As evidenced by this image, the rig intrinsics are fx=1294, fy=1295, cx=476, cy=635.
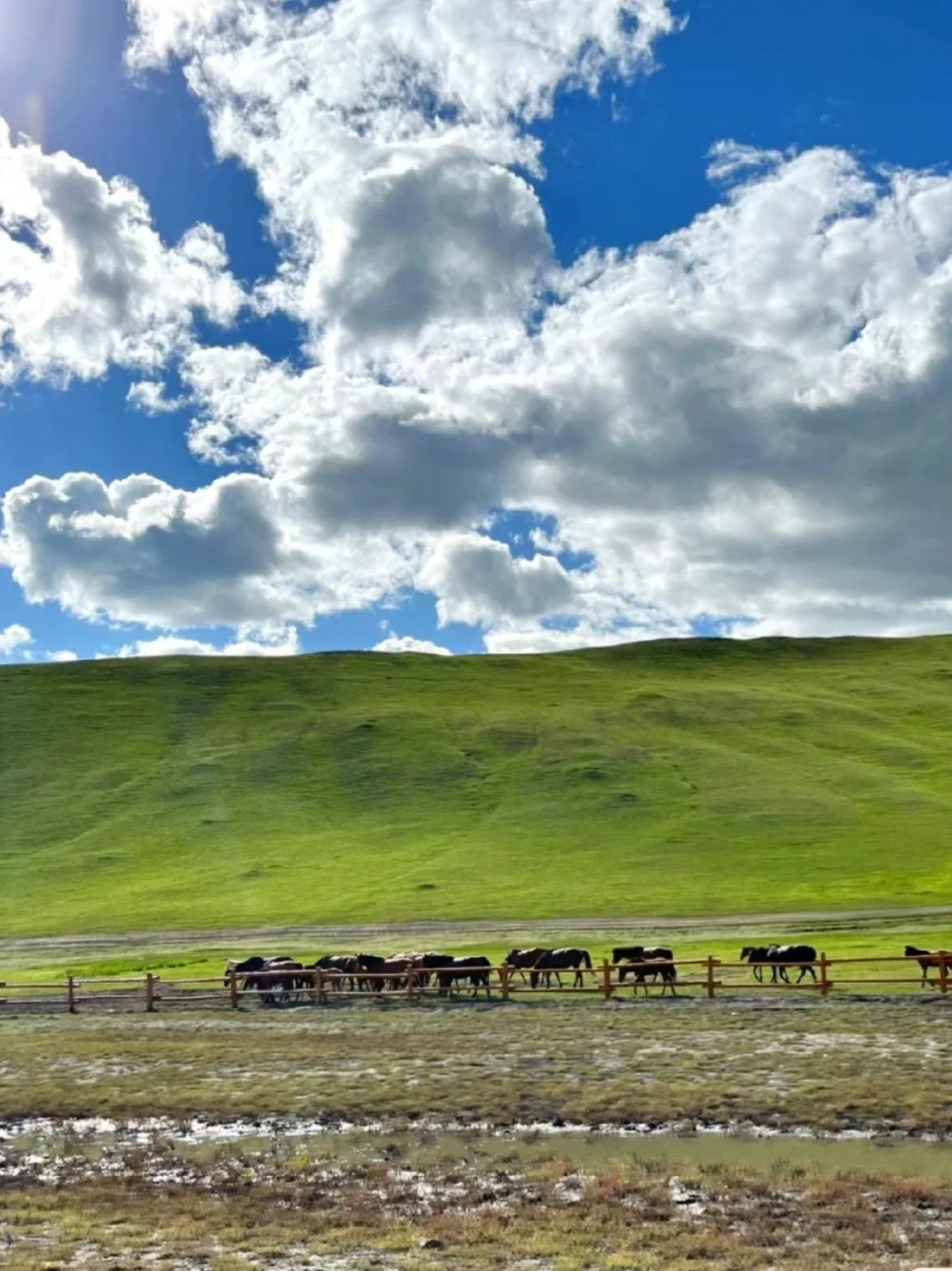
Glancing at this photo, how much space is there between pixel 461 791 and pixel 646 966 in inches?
2103

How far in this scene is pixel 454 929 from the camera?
2256 inches

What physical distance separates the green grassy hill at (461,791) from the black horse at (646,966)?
19747 mm

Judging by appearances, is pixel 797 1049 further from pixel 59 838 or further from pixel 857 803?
pixel 59 838

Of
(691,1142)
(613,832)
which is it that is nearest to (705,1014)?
(691,1142)

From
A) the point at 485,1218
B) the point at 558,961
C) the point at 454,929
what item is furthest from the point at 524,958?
the point at 485,1218

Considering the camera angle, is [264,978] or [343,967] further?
[343,967]

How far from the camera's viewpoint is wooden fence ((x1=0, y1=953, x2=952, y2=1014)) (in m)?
34.9

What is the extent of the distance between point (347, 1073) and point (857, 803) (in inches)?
2386

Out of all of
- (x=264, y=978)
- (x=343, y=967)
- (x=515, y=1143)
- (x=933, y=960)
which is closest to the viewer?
(x=515, y=1143)

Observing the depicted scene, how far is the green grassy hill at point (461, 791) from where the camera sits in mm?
66312

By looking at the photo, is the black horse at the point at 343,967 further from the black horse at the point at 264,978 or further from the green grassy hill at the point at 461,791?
the green grassy hill at the point at 461,791

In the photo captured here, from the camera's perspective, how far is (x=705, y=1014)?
3069cm

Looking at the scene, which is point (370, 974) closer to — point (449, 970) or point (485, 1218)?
point (449, 970)

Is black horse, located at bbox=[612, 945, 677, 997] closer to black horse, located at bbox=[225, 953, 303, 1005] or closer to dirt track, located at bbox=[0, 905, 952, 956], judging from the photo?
black horse, located at bbox=[225, 953, 303, 1005]
